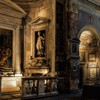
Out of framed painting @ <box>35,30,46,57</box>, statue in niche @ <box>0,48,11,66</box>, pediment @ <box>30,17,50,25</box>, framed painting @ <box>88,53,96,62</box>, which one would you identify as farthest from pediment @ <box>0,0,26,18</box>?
framed painting @ <box>88,53,96,62</box>

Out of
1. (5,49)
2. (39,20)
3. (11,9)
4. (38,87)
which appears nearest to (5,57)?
(5,49)

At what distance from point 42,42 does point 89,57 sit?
4459 millimetres

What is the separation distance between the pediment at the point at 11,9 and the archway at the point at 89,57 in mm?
4739

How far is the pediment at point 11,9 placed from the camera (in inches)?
598

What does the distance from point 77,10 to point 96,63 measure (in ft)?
14.2

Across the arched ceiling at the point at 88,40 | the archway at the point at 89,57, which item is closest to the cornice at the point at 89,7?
the archway at the point at 89,57

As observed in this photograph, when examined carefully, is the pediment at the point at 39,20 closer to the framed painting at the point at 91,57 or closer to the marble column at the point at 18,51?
the marble column at the point at 18,51

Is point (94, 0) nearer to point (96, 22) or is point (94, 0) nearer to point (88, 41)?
point (96, 22)

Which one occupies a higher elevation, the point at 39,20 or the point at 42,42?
the point at 39,20

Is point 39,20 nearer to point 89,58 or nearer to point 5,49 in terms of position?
point 5,49

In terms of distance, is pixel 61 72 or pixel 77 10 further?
pixel 77 10

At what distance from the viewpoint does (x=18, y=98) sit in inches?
476

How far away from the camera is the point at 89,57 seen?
18.7 m

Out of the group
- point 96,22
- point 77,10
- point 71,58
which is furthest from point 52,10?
point 96,22
